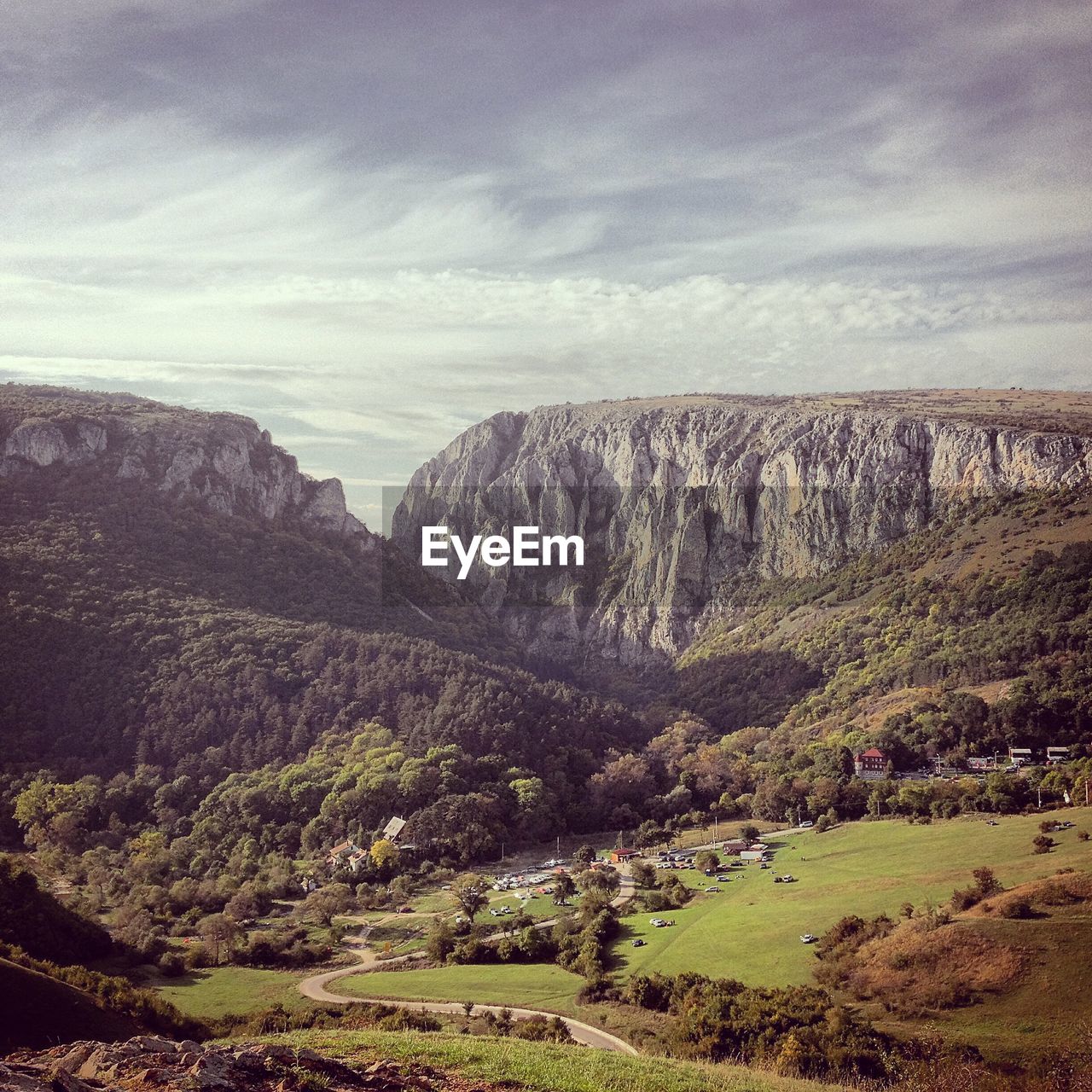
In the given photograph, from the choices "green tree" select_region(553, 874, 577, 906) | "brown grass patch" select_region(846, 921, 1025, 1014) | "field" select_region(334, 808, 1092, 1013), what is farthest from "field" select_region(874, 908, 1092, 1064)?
"green tree" select_region(553, 874, 577, 906)

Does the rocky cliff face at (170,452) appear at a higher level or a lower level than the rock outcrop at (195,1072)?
higher

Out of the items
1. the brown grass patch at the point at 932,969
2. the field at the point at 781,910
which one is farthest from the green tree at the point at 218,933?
the brown grass patch at the point at 932,969

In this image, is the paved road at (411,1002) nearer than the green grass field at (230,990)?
Yes

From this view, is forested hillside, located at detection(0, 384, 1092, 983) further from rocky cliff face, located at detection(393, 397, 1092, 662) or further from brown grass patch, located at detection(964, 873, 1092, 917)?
brown grass patch, located at detection(964, 873, 1092, 917)

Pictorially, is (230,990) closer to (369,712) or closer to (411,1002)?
(411,1002)

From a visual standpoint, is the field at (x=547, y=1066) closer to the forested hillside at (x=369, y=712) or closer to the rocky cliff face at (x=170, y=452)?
the forested hillside at (x=369, y=712)

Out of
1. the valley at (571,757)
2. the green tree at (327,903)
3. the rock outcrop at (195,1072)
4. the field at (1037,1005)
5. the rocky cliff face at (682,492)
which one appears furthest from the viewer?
the rocky cliff face at (682,492)

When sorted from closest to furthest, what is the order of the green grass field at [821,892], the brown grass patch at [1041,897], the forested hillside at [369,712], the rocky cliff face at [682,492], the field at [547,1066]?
the field at [547,1066], the brown grass patch at [1041,897], the green grass field at [821,892], the forested hillside at [369,712], the rocky cliff face at [682,492]

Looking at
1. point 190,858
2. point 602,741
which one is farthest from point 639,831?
point 190,858
